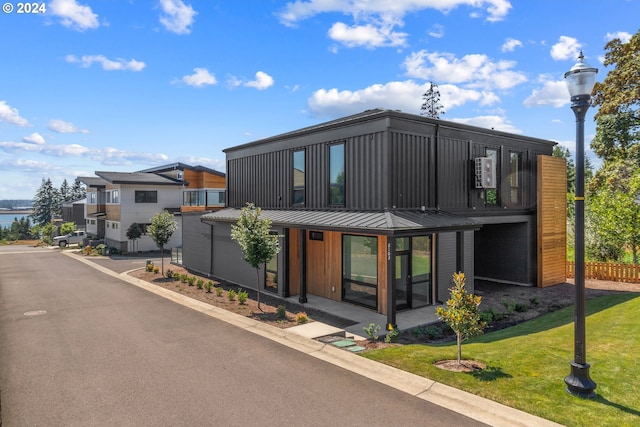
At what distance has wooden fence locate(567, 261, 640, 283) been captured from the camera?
67.4 feet

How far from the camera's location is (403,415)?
714 centimetres

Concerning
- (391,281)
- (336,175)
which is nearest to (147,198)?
(336,175)

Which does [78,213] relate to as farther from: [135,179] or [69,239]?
[135,179]

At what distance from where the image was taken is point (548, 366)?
8773mm

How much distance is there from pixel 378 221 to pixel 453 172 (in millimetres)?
5645

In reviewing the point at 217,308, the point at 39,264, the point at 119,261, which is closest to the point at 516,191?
the point at 217,308

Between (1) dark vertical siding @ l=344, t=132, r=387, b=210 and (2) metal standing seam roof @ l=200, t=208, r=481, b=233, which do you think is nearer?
(2) metal standing seam roof @ l=200, t=208, r=481, b=233

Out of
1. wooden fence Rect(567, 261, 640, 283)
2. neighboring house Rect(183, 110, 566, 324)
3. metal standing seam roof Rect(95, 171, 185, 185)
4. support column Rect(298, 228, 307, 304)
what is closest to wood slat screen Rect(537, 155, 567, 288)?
neighboring house Rect(183, 110, 566, 324)

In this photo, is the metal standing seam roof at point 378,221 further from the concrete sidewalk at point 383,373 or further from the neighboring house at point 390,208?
the concrete sidewalk at point 383,373

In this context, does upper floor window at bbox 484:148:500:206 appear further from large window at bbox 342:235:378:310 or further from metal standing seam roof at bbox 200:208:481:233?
large window at bbox 342:235:378:310

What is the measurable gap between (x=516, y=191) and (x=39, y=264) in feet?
113

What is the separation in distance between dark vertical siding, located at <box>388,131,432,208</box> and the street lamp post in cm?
701

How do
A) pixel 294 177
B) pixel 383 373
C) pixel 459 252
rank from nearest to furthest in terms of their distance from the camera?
pixel 383 373 < pixel 459 252 < pixel 294 177

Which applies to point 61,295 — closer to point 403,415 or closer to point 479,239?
point 403,415
